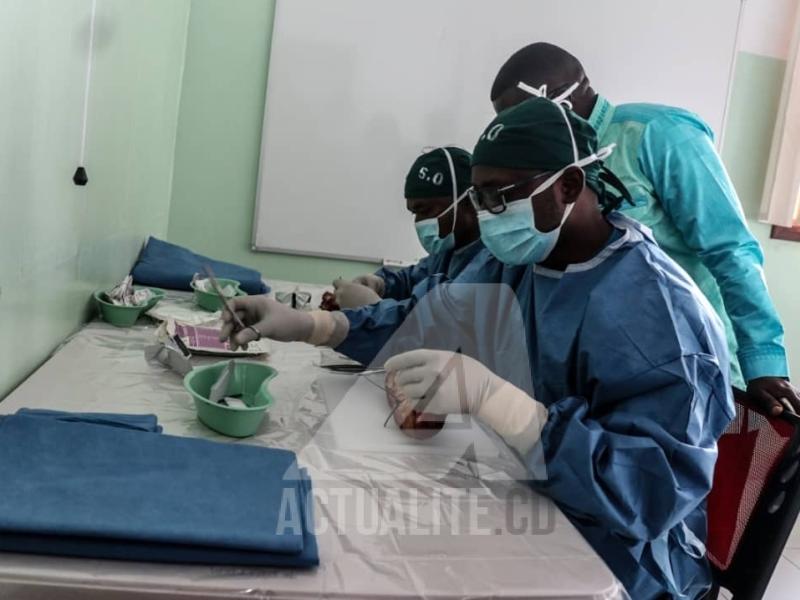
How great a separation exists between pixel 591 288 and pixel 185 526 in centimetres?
64

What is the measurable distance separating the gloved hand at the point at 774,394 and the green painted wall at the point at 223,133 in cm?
174

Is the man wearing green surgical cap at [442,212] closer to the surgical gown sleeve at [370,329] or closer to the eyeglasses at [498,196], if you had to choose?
the surgical gown sleeve at [370,329]

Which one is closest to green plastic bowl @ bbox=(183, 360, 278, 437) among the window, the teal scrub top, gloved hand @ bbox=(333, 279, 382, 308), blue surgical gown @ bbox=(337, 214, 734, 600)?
blue surgical gown @ bbox=(337, 214, 734, 600)

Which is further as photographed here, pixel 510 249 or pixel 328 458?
pixel 510 249

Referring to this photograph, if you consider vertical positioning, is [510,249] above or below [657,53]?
below

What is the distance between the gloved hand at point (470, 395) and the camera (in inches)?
36.4

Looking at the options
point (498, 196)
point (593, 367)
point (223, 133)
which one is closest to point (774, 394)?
point (593, 367)

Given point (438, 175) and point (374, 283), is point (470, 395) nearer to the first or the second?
point (438, 175)

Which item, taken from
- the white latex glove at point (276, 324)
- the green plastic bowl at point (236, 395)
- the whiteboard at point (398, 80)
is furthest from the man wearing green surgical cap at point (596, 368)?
the whiteboard at point (398, 80)

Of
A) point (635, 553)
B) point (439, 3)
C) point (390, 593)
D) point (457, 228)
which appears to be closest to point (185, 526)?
point (390, 593)

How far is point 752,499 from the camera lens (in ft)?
3.58

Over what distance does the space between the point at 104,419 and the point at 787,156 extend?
2707 mm

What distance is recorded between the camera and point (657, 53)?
272 cm

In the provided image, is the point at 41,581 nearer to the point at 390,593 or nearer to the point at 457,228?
the point at 390,593
